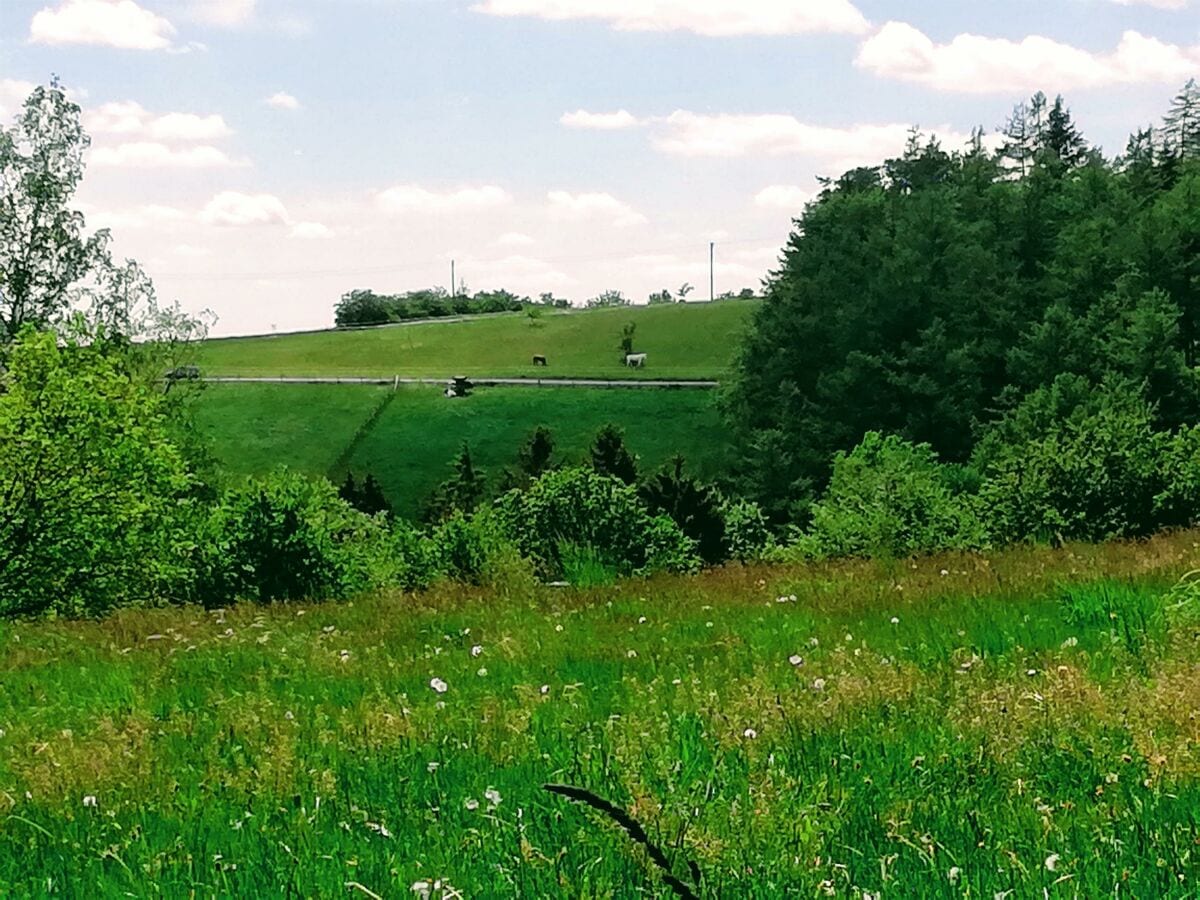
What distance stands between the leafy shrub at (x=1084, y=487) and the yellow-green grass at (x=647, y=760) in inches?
667

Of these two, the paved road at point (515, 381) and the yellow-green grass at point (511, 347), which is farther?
the yellow-green grass at point (511, 347)

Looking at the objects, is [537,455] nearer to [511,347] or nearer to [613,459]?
[613,459]

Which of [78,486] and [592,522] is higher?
[78,486]

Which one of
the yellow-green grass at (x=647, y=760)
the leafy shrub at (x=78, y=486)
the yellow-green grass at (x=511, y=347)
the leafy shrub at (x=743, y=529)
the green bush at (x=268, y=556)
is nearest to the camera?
the yellow-green grass at (x=647, y=760)

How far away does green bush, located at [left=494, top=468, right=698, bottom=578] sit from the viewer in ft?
65.0

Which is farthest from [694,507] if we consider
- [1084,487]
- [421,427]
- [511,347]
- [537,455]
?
[511,347]

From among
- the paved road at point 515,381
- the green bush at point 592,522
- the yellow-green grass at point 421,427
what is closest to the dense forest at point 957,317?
the yellow-green grass at point 421,427

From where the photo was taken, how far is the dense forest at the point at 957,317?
68375 mm

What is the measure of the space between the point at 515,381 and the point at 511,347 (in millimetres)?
20476

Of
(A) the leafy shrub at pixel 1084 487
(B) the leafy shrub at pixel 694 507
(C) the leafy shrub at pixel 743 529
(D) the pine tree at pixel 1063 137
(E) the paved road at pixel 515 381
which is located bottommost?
(C) the leafy shrub at pixel 743 529

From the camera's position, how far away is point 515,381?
3735 inches

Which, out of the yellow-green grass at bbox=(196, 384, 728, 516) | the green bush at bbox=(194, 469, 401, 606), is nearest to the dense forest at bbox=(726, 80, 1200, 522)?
the yellow-green grass at bbox=(196, 384, 728, 516)

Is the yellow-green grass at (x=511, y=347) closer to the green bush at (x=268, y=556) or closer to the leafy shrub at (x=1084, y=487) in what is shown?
the leafy shrub at (x=1084, y=487)

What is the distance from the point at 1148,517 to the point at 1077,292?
54707 millimetres
